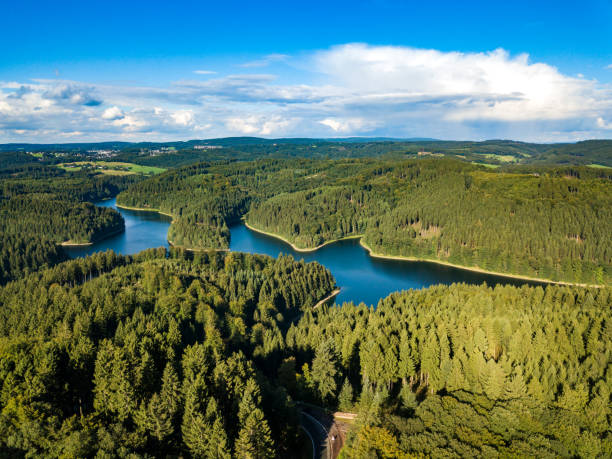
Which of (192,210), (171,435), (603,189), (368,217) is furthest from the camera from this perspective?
(192,210)

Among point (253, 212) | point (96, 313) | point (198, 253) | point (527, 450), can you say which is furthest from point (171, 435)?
point (253, 212)

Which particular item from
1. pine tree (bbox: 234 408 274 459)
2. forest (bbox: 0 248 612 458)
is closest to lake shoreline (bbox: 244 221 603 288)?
forest (bbox: 0 248 612 458)

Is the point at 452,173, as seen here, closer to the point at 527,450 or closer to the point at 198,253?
the point at 198,253

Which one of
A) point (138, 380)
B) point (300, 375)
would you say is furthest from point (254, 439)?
Answer: point (300, 375)

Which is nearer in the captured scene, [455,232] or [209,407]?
[209,407]

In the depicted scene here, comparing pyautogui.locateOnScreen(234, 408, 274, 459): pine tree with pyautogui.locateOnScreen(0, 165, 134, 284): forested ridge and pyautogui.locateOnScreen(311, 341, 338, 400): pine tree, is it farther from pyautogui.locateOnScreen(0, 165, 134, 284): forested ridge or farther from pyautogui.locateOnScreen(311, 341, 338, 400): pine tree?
pyautogui.locateOnScreen(0, 165, 134, 284): forested ridge

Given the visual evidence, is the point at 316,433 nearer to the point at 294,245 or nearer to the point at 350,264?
the point at 350,264

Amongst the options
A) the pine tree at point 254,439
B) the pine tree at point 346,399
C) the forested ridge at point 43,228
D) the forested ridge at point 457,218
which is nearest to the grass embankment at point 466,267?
the forested ridge at point 457,218
